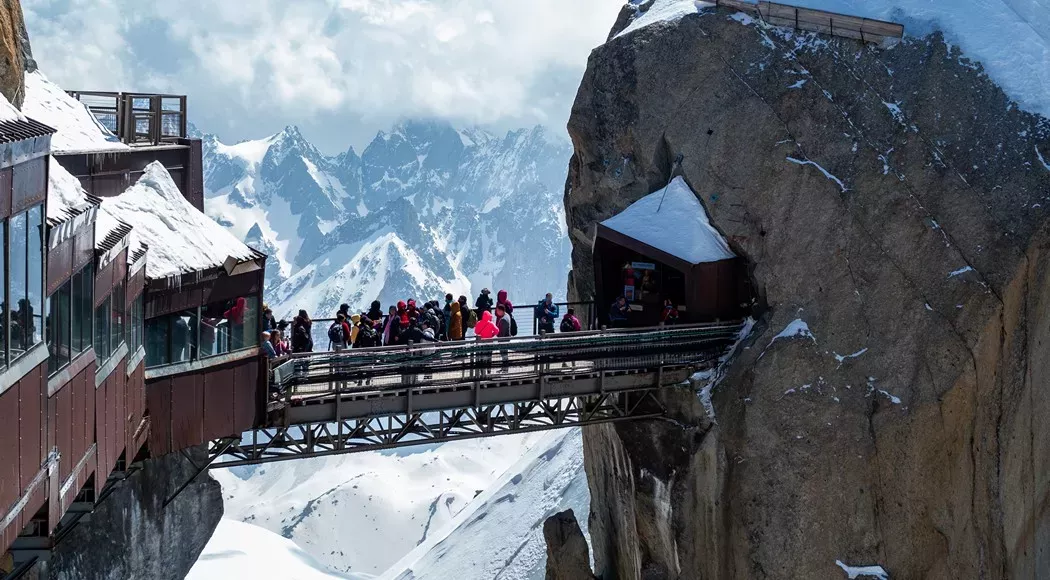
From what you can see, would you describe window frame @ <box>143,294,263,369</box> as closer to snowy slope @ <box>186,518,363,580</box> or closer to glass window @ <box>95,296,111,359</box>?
glass window @ <box>95,296,111,359</box>

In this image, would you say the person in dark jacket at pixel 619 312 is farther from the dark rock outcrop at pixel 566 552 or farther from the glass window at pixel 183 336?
the glass window at pixel 183 336

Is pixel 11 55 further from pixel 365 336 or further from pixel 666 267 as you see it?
pixel 666 267

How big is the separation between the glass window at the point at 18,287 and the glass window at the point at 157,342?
9457 mm

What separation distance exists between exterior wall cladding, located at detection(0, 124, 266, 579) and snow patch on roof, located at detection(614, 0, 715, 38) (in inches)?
596

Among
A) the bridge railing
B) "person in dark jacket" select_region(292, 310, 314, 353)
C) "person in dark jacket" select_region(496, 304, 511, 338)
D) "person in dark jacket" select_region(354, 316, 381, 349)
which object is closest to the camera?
the bridge railing

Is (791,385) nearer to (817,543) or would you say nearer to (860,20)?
(817,543)

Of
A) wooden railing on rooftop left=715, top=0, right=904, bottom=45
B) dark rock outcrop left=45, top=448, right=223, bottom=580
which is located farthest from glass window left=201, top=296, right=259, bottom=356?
wooden railing on rooftop left=715, top=0, right=904, bottom=45

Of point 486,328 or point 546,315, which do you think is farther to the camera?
point 546,315

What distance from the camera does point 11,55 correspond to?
2636cm

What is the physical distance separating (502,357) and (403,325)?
107 inches

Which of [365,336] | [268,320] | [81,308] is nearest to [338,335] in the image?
[365,336]

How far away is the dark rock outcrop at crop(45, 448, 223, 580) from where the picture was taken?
24.4 metres

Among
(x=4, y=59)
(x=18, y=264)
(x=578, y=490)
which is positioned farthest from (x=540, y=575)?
(x=18, y=264)

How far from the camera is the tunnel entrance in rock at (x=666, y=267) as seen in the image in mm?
32750
